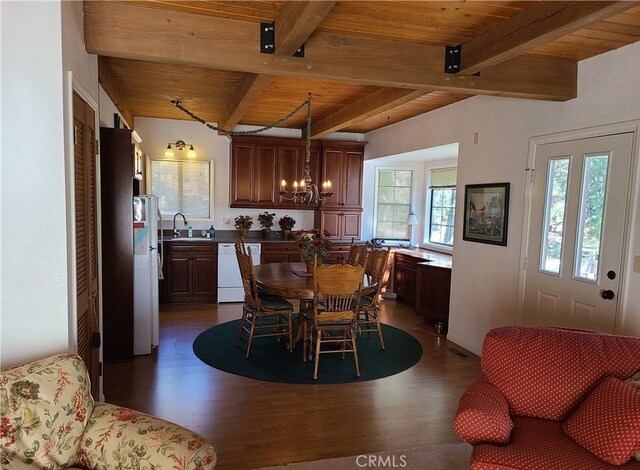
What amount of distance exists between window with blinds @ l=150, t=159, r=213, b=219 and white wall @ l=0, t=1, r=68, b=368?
4.54 meters

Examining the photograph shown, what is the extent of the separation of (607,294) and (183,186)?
556cm

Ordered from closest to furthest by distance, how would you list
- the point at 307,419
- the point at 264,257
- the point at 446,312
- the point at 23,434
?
the point at 23,434 < the point at 307,419 < the point at 446,312 < the point at 264,257

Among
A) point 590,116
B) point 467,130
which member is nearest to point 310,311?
point 467,130

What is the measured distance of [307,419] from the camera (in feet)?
9.78

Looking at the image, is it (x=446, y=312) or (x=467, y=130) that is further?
(x=446, y=312)

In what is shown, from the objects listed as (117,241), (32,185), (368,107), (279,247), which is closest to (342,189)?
(279,247)

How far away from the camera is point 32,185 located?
2.02 metres

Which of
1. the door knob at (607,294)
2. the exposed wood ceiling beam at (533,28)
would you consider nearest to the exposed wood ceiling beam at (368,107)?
the exposed wood ceiling beam at (533,28)

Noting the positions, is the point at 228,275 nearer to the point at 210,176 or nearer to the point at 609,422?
the point at 210,176

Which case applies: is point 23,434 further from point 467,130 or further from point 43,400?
point 467,130

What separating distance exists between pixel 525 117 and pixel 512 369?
245cm

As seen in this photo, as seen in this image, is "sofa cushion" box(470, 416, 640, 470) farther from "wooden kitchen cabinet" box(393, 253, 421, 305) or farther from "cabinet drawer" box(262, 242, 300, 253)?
"cabinet drawer" box(262, 242, 300, 253)

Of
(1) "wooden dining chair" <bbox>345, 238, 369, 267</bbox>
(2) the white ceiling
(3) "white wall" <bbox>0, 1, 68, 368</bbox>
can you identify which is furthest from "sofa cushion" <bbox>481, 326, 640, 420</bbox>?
(2) the white ceiling
